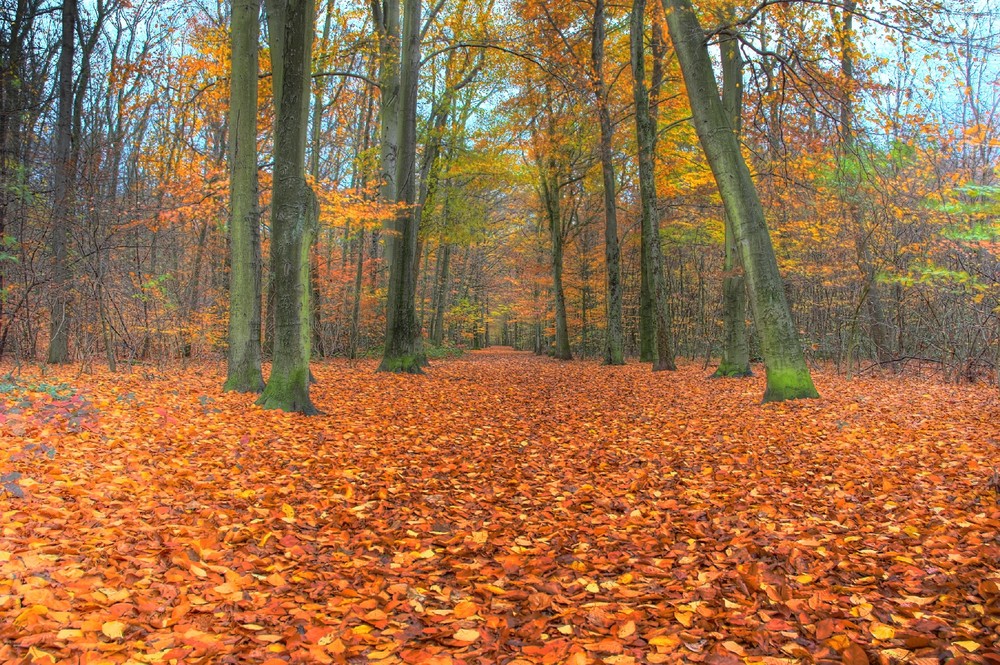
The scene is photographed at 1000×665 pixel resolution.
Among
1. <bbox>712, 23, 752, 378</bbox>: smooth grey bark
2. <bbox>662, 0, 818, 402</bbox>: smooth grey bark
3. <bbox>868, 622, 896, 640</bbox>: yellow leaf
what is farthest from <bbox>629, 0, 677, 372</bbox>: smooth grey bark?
<bbox>868, 622, 896, 640</bbox>: yellow leaf

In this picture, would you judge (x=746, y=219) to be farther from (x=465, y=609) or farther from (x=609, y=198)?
(x=609, y=198)

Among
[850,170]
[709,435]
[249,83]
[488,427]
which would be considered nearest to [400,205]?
[249,83]

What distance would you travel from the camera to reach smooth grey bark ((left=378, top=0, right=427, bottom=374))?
1159 centimetres

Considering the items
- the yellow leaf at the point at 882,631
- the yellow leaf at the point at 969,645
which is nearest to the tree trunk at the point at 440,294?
the yellow leaf at the point at 882,631

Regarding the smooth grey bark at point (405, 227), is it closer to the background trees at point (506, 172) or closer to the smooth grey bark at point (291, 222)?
the background trees at point (506, 172)

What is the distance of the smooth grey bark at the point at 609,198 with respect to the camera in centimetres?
1456

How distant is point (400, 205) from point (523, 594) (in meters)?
10.2

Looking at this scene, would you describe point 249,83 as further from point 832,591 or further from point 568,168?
point 568,168

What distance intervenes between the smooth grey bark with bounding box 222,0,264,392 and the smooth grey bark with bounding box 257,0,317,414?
4.83 ft

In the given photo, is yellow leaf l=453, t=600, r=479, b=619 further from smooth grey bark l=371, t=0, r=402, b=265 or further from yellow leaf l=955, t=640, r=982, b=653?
smooth grey bark l=371, t=0, r=402, b=265

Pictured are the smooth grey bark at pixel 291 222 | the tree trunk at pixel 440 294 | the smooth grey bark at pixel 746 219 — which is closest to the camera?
the smooth grey bark at pixel 291 222

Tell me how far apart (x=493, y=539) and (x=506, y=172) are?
698 inches

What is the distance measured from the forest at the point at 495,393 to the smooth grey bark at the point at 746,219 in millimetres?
60

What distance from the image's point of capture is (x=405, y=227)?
11.6 m
